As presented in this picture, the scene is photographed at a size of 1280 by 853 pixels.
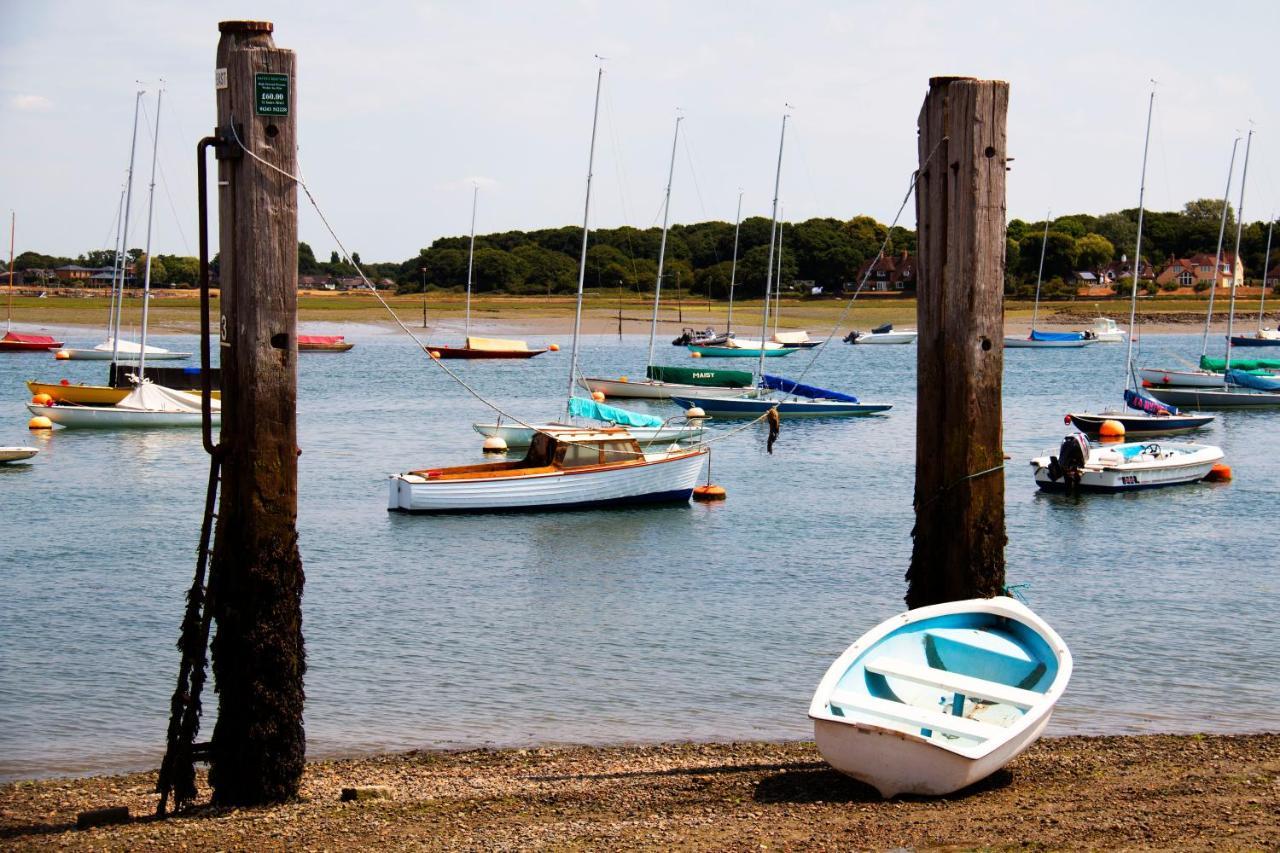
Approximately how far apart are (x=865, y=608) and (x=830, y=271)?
13303 centimetres

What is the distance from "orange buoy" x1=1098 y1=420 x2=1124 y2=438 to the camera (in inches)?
1654

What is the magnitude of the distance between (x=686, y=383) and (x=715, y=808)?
4360 cm

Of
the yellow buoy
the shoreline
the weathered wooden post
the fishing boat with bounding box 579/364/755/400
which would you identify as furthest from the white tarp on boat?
the weathered wooden post

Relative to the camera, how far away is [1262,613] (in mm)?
19750

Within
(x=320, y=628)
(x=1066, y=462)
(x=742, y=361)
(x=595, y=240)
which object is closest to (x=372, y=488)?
(x=320, y=628)

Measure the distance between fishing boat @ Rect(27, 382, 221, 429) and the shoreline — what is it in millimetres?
34287

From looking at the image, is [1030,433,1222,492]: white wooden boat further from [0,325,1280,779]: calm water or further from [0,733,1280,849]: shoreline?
[0,733,1280,849]: shoreline

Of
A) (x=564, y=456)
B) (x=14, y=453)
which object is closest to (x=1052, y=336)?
(x=564, y=456)

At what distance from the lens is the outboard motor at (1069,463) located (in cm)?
3167

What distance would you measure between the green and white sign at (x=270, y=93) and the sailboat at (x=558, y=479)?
61.6 ft

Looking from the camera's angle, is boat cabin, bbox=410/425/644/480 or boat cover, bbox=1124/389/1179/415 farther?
boat cover, bbox=1124/389/1179/415

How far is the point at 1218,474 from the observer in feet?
114

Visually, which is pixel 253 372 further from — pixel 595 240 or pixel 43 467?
pixel 595 240

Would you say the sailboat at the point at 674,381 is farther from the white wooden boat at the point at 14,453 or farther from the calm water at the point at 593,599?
the white wooden boat at the point at 14,453
